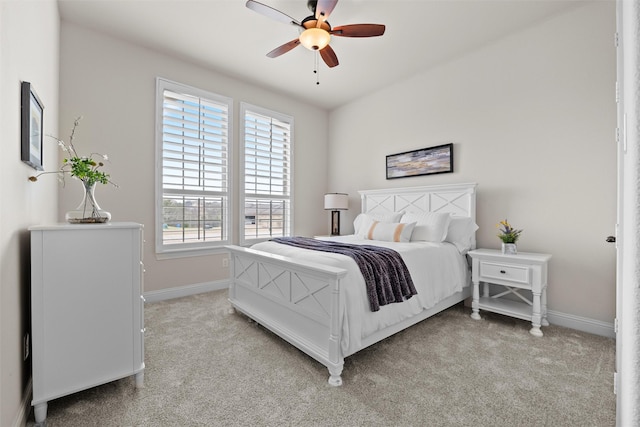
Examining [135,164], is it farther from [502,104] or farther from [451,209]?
[502,104]

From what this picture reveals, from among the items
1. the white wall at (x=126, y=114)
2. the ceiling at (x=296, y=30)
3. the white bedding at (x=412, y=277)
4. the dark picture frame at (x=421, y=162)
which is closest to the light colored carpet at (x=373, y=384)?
the white bedding at (x=412, y=277)

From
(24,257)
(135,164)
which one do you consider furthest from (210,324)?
(135,164)

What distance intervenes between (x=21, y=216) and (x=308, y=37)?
2.37 m

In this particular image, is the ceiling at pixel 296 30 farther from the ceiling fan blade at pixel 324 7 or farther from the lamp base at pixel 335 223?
the lamp base at pixel 335 223

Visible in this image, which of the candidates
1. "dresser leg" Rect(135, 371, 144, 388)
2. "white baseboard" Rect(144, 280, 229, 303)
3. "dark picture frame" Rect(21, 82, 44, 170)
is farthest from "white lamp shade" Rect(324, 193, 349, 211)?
"dark picture frame" Rect(21, 82, 44, 170)

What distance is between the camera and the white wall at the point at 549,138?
2.64 m

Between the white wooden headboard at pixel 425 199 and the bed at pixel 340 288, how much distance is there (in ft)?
0.04

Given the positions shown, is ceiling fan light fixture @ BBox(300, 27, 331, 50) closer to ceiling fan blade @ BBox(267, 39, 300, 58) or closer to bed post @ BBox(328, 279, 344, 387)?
ceiling fan blade @ BBox(267, 39, 300, 58)

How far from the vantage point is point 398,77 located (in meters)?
4.15

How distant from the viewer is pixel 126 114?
11.0ft

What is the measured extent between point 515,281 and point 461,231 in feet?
2.35

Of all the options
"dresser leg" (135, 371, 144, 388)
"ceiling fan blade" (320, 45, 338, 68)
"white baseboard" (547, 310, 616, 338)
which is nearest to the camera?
"dresser leg" (135, 371, 144, 388)

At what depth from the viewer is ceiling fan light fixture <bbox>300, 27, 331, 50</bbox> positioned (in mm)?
2498

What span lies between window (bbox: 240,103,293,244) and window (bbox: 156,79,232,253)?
310 mm
